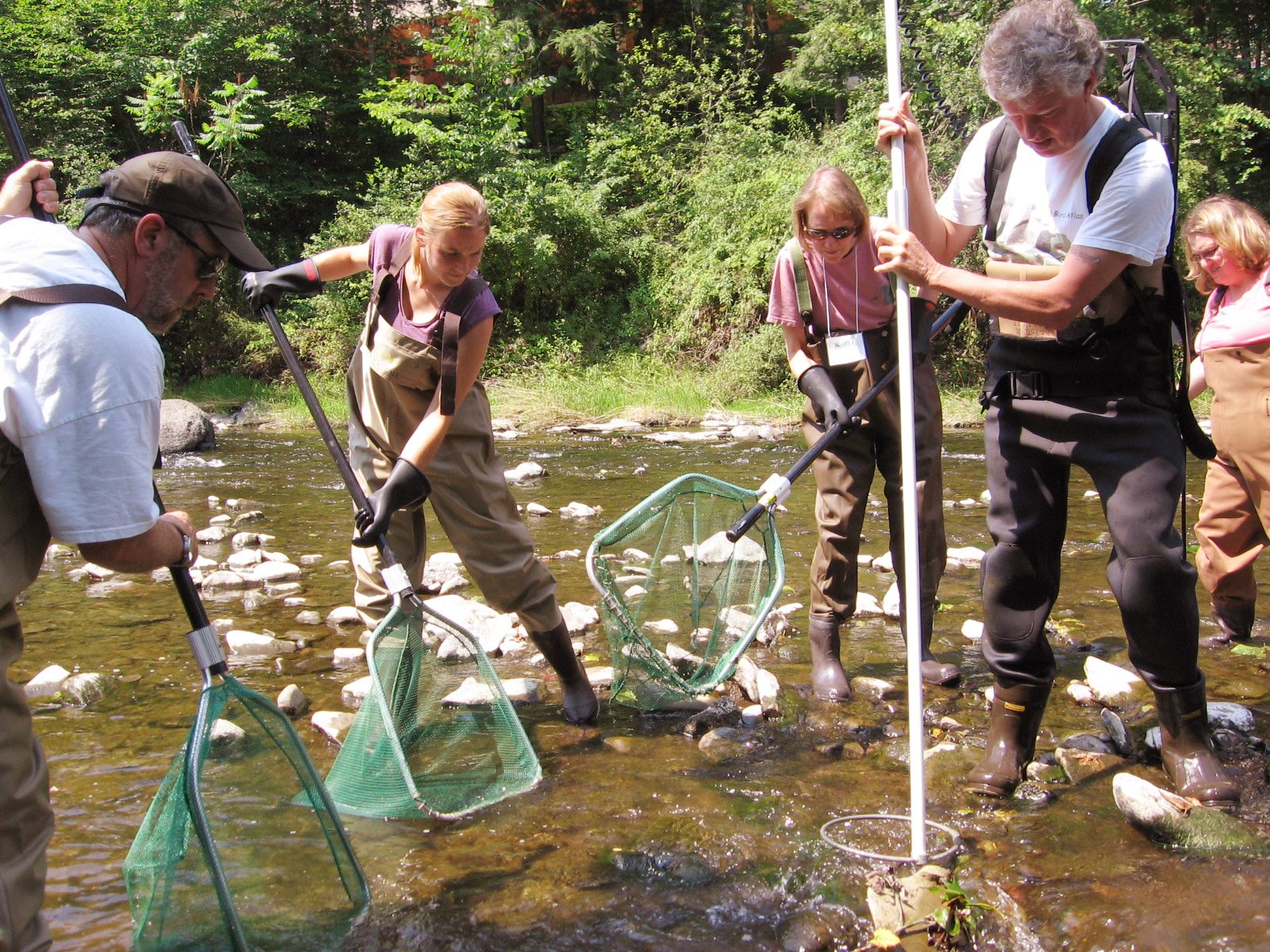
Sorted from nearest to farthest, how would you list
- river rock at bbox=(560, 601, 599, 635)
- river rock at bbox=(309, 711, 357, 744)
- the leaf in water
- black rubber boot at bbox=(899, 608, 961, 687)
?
river rock at bbox=(309, 711, 357, 744), black rubber boot at bbox=(899, 608, 961, 687), the leaf in water, river rock at bbox=(560, 601, 599, 635)

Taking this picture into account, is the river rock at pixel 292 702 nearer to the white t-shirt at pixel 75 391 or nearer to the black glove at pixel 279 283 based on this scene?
the black glove at pixel 279 283

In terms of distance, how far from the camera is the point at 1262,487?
4.17 metres

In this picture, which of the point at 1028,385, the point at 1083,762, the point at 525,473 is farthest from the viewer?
the point at 525,473

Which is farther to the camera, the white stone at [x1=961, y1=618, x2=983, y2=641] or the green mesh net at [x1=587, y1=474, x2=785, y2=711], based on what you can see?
the white stone at [x1=961, y1=618, x2=983, y2=641]

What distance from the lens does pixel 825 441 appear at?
3.89 metres

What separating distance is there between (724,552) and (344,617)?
6.32 feet

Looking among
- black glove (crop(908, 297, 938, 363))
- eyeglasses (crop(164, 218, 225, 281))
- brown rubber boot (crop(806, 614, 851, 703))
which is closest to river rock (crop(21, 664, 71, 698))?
eyeglasses (crop(164, 218, 225, 281))

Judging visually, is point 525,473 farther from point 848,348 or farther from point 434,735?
point 434,735

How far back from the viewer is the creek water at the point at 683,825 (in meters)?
2.49

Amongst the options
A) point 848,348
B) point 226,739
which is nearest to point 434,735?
point 226,739

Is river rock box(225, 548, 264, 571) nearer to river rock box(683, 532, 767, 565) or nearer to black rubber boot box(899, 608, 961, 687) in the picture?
river rock box(683, 532, 767, 565)

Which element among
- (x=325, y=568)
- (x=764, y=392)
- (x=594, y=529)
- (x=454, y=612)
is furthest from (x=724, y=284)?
(x=454, y=612)

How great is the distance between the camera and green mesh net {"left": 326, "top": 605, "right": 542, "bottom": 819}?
2996mm

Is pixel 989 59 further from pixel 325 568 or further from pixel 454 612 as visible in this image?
pixel 325 568
